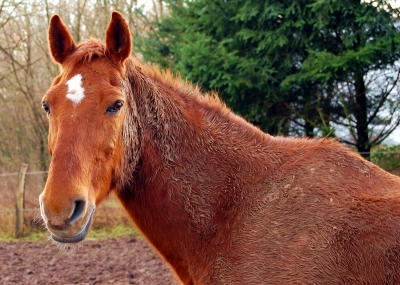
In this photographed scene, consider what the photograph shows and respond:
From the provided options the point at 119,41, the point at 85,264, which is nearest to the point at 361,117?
the point at 85,264

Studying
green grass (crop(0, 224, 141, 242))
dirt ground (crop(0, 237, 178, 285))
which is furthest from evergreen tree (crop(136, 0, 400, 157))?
green grass (crop(0, 224, 141, 242))

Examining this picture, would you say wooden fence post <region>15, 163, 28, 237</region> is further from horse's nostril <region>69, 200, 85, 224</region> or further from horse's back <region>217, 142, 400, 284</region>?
horse's back <region>217, 142, 400, 284</region>

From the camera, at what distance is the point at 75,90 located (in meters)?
2.44

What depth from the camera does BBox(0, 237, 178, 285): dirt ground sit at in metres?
6.71

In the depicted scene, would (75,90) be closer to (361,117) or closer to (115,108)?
(115,108)

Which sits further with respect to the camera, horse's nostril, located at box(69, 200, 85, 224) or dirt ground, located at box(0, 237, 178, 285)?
dirt ground, located at box(0, 237, 178, 285)

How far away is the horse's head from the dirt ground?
3704 mm

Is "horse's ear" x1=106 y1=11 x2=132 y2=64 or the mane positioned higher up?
"horse's ear" x1=106 y1=11 x2=132 y2=64

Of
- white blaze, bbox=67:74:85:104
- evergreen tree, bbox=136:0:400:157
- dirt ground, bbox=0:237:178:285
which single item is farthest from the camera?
evergreen tree, bbox=136:0:400:157

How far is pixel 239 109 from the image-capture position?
9523mm

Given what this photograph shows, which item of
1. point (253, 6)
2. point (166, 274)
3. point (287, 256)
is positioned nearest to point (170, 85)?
point (287, 256)

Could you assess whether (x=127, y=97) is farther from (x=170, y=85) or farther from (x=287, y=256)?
(x=287, y=256)

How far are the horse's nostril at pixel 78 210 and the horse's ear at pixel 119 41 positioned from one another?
959mm

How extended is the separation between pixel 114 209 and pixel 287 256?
9809 mm
